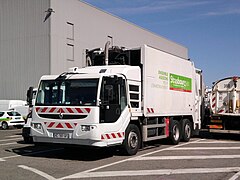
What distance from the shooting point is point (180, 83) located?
1630 centimetres

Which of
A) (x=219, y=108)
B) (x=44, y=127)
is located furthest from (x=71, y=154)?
(x=219, y=108)

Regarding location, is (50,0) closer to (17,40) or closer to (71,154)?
(17,40)

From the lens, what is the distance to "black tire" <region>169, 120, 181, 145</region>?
605 inches

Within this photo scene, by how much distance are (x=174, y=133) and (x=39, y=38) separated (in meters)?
27.1

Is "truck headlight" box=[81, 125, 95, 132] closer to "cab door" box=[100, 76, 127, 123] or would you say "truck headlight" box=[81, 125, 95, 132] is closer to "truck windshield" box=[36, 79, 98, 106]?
"cab door" box=[100, 76, 127, 123]

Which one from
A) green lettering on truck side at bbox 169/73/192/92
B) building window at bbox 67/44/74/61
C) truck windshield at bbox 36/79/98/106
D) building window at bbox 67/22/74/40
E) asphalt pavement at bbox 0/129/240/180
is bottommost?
asphalt pavement at bbox 0/129/240/180

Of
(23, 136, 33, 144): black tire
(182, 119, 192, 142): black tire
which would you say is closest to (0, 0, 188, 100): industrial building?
(23, 136, 33, 144): black tire

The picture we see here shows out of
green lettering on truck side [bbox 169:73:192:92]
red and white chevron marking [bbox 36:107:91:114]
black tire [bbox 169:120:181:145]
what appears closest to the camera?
red and white chevron marking [bbox 36:107:91:114]

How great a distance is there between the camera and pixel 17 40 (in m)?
41.6

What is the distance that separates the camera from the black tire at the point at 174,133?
15.4 meters

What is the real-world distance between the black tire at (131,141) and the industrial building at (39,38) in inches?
1051

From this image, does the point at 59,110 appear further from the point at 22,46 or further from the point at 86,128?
the point at 22,46

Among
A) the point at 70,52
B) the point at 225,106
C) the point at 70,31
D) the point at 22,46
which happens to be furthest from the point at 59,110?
the point at 22,46

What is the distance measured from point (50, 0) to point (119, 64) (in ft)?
89.2
